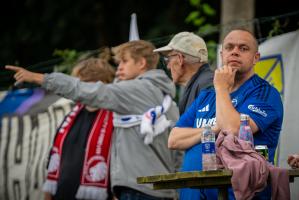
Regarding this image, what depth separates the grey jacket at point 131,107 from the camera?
787 centimetres

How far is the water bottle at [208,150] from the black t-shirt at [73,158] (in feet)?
10.1

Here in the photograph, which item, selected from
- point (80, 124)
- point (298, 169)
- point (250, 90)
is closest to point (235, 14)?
point (80, 124)

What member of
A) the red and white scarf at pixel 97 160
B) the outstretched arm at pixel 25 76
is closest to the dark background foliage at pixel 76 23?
the red and white scarf at pixel 97 160

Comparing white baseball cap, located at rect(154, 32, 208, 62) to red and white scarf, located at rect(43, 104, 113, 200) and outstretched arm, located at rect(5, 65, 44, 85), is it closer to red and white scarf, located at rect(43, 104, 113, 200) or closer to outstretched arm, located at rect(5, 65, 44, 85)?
outstretched arm, located at rect(5, 65, 44, 85)

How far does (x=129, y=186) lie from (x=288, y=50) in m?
1.71

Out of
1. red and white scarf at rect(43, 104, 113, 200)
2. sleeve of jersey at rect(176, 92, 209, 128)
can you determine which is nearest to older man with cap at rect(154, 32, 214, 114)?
sleeve of jersey at rect(176, 92, 209, 128)

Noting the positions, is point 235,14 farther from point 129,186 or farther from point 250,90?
point 250,90

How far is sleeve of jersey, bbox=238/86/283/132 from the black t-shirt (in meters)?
2.92

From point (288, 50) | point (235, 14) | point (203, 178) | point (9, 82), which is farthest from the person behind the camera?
point (9, 82)

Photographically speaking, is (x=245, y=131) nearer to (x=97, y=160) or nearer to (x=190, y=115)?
(x=190, y=115)

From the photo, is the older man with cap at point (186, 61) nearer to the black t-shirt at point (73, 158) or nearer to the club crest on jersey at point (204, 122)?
Answer: the club crest on jersey at point (204, 122)

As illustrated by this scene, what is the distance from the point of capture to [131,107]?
316 inches

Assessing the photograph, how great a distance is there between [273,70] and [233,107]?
1912 millimetres

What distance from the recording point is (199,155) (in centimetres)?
616
